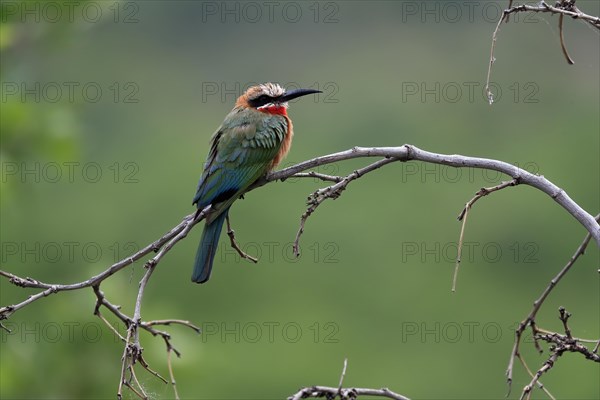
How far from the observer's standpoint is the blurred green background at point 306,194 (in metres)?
5.55

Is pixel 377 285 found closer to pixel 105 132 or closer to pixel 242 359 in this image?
pixel 242 359

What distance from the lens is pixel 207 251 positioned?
3760 mm

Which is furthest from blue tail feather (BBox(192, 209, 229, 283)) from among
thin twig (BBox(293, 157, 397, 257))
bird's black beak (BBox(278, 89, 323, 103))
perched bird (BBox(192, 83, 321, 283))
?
thin twig (BBox(293, 157, 397, 257))

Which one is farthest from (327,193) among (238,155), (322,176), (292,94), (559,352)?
(292,94)

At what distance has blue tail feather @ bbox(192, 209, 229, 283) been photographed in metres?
3.71

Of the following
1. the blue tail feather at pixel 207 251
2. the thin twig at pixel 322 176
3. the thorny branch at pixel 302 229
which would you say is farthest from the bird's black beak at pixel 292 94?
the thorny branch at pixel 302 229

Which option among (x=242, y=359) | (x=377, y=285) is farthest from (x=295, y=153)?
(x=242, y=359)

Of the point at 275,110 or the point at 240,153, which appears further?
the point at 275,110

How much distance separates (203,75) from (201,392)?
16.0 feet

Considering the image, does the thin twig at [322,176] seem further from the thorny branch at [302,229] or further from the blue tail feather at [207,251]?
the blue tail feather at [207,251]

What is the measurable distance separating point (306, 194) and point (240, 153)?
6.80m

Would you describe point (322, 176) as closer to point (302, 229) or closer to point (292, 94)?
point (302, 229)

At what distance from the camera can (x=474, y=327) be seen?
360 inches

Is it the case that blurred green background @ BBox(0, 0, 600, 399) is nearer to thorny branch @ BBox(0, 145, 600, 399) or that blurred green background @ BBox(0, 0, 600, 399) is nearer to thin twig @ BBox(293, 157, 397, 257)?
thorny branch @ BBox(0, 145, 600, 399)
